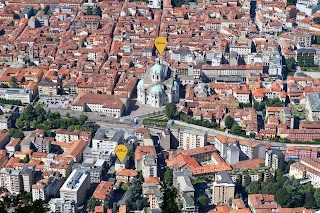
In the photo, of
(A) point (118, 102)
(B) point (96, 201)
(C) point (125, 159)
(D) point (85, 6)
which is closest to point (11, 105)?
(A) point (118, 102)

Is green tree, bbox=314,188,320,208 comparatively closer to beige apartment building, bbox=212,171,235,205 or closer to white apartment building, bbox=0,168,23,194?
beige apartment building, bbox=212,171,235,205

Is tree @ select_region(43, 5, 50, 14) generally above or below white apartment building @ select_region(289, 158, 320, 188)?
above

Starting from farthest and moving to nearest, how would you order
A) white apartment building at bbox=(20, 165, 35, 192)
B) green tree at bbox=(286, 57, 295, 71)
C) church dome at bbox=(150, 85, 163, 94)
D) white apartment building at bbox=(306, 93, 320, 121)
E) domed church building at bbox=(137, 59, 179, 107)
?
green tree at bbox=(286, 57, 295, 71)
domed church building at bbox=(137, 59, 179, 107)
church dome at bbox=(150, 85, 163, 94)
white apartment building at bbox=(306, 93, 320, 121)
white apartment building at bbox=(20, 165, 35, 192)

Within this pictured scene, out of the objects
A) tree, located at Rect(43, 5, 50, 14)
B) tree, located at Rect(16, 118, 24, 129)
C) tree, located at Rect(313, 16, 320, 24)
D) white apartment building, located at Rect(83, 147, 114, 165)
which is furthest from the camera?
tree, located at Rect(43, 5, 50, 14)

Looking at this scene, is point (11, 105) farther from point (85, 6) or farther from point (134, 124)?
point (85, 6)

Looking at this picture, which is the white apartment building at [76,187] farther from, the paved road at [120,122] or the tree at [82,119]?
the paved road at [120,122]

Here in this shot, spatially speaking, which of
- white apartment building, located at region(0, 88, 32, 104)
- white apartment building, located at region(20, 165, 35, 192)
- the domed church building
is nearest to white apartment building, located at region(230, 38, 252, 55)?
the domed church building

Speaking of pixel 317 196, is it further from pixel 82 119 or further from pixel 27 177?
pixel 82 119
